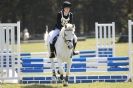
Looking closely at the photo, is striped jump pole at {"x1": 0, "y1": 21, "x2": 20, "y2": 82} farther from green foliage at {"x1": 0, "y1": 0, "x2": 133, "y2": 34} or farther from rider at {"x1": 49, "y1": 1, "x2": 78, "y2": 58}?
green foliage at {"x1": 0, "y1": 0, "x2": 133, "y2": 34}

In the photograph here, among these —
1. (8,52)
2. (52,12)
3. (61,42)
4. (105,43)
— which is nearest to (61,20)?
(61,42)

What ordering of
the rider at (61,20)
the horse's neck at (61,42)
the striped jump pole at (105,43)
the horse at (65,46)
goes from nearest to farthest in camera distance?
the horse at (65,46) → the horse's neck at (61,42) → the rider at (61,20) → the striped jump pole at (105,43)

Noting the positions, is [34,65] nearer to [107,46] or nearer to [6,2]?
[107,46]

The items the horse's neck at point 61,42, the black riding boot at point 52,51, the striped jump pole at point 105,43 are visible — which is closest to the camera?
the horse's neck at point 61,42

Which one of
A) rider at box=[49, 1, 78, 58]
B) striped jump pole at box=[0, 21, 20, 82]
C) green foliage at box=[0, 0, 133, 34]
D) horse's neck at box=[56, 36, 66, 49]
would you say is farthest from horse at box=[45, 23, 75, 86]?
green foliage at box=[0, 0, 133, 34]

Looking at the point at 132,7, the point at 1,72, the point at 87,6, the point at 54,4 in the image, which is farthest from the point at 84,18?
the point at 1,72

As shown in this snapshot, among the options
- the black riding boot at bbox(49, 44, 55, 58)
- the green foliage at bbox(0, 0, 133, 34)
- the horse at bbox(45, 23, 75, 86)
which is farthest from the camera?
the green foliage at bbox(0, 0, 133, 34)

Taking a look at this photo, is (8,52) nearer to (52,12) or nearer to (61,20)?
(61,20)

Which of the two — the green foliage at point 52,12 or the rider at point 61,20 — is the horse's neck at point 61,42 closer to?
the rider at point 61,20

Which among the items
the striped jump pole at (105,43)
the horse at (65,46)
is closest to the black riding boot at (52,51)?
the horse at (65,46)

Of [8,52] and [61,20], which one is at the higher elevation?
[61,20]

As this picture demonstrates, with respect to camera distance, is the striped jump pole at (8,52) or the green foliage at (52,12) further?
the green foliage at (52,12)

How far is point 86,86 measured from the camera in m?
13.8

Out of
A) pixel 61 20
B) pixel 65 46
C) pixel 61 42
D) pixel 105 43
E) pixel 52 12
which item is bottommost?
pixel 105 43
